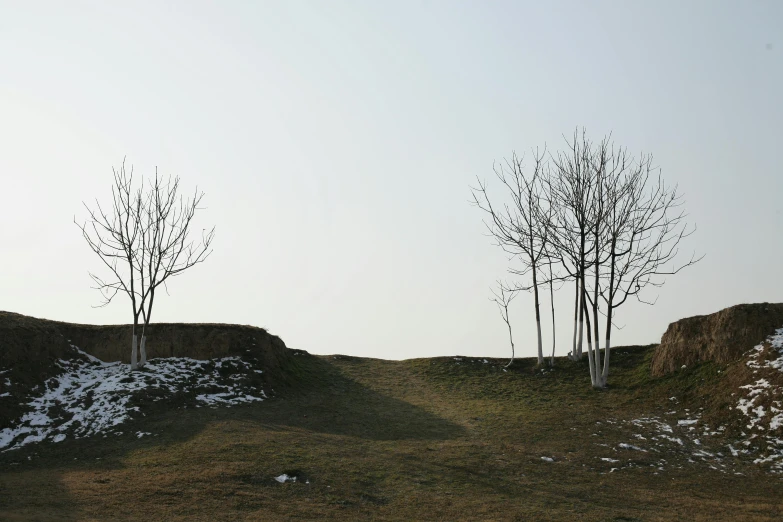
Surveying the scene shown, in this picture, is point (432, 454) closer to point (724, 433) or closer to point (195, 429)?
point (195, 429)

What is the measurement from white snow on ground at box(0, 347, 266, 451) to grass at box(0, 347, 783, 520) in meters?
1.13

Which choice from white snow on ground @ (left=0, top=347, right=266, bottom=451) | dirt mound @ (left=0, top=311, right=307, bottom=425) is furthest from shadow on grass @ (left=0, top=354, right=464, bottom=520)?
dirt mound @ (left=0, top=311, right=307, bottom=425)

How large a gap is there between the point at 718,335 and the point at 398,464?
18.0 metres

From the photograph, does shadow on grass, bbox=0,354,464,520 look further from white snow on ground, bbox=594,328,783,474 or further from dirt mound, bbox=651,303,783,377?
dirt mound, bbox=651,303,783,377

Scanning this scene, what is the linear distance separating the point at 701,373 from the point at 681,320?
13.5 feet

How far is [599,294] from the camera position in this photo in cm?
3519

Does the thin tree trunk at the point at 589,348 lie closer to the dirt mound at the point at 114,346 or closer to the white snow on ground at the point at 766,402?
the white snow on ground at the point at 766,402

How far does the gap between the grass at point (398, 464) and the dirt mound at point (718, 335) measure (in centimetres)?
94

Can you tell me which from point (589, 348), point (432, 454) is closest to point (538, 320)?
point (589, 348)

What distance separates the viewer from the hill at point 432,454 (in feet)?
63.1

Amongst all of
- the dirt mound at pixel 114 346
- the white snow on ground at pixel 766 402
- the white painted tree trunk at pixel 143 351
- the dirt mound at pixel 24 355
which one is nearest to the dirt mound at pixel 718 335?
the white snow on ground at pixel 766 402

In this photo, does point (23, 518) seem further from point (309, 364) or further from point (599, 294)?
point (599, 294)

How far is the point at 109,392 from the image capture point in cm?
3005

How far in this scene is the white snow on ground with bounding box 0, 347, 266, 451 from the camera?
26906 mm
